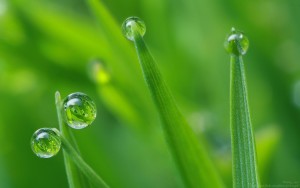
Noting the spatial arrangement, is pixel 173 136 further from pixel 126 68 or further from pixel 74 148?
pixel 126 68

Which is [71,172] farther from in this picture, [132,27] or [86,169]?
[132,27]

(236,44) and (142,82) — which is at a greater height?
(142,82)

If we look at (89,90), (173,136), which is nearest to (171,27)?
(89,90)

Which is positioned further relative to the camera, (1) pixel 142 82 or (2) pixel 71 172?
(1) pixel 142 82

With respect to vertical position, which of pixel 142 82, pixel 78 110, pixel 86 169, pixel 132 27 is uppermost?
pixel 142 82

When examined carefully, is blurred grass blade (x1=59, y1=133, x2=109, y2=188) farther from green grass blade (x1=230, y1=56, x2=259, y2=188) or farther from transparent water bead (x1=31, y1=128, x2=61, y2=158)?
green grass blade (x1=230, y1=56, x2=259, y2=188)

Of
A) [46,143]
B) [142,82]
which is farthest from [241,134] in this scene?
[142,82]

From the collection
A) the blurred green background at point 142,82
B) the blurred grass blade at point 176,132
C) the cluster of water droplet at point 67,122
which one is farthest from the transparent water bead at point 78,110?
the blurred green background at point 142,82
